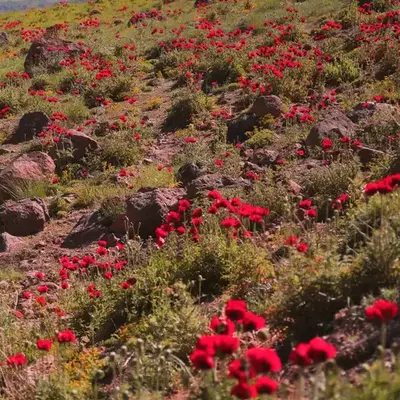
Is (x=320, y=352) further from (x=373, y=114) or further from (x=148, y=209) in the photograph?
(x=373, y=114)

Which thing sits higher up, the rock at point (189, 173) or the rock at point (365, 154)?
the rock at point (365, 154)

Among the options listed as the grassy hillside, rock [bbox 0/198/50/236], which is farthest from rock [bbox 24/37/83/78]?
rock [bbox 0/198/50/236]

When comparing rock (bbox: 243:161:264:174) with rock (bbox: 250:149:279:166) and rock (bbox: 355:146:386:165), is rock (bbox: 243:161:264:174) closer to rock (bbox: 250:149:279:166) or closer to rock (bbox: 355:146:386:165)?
rock (bbox: 250:149:279:166)

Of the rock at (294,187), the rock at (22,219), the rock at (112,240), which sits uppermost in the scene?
the rock at (294,187)

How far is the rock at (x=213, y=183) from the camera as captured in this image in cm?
726

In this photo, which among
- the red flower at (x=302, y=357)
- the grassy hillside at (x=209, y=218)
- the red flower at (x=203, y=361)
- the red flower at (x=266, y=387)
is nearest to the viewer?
the red flower at (x=266, y=387)

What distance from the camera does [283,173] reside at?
7.51 meters

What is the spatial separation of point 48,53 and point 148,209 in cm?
1191

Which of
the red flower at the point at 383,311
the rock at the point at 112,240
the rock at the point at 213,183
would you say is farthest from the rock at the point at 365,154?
the red flower at the point at 383,311

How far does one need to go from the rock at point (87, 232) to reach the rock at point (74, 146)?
2609 mm

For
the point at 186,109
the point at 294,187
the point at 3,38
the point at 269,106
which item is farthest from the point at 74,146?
the point at 3,38

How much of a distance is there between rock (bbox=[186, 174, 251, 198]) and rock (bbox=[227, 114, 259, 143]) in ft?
8.16

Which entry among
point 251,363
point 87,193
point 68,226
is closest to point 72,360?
point 251,363

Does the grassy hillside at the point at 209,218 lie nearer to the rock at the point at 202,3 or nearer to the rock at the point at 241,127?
the rock at the point at 241,127
